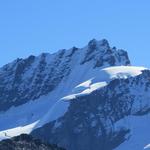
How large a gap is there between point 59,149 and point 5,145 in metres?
7.19

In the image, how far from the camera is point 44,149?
107m

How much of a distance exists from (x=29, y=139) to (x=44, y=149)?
3590mm

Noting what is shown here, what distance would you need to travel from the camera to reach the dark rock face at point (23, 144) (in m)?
105

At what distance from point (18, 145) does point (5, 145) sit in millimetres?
1452

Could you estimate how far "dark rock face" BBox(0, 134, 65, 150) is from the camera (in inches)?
4141

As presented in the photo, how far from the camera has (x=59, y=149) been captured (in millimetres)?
110312

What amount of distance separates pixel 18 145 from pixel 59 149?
19.0 ft

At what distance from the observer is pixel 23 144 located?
107 metres

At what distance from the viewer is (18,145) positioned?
106312mm

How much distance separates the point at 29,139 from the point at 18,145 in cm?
413

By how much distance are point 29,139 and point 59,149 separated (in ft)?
11.0

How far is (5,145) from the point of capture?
10562 cm

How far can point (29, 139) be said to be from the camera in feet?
362
